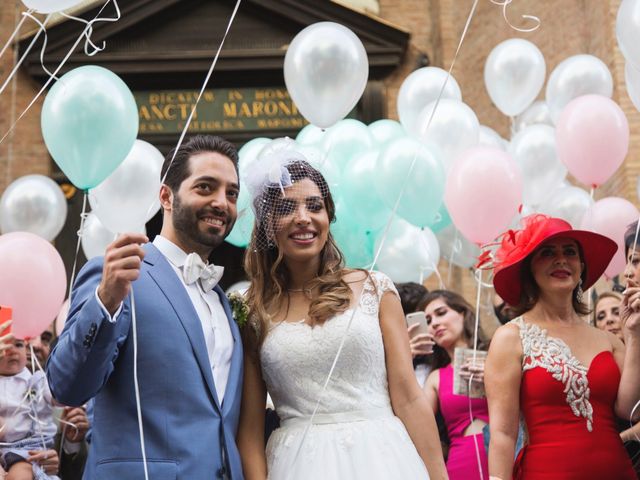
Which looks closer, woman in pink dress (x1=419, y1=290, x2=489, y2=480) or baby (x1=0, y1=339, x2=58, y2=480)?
woman in pink dress (x1=419, y1=290, x2=489, y2=480)

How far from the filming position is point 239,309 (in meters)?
3.49

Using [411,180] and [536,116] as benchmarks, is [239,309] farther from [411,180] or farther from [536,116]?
[536,116]

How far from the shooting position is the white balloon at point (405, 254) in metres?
7.27

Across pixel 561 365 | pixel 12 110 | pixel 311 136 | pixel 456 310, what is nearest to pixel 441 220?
pixel 311 136

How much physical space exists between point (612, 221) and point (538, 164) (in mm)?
818

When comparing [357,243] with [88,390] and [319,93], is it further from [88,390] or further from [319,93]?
[88,390]

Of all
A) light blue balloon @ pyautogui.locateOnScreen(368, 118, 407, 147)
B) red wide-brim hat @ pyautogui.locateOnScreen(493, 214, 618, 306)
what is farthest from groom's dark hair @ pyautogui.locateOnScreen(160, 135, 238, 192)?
light blue balloon @ pyautogui.locateOnScreen(368, 118, 407, 147)

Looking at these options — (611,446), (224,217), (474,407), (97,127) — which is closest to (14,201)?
(97,127)

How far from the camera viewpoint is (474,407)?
5547mm

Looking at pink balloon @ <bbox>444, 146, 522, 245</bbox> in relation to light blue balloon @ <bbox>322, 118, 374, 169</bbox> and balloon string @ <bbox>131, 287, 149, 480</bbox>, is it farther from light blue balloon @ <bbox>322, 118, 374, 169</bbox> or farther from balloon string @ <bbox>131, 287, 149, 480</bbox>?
balloon string @ <bbox>131, 287, 149, 480</bbox>

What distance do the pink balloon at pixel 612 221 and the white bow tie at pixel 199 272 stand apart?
3974 millimetres

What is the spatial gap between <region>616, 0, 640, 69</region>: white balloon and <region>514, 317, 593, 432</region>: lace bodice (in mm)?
1909

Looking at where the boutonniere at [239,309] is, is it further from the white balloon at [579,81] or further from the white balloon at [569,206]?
the white balloon at [579,81]

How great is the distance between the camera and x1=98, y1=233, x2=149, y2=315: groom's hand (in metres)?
2.78
